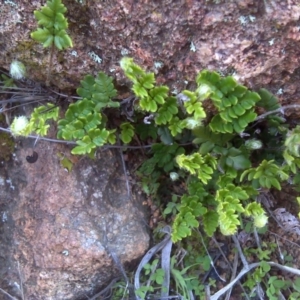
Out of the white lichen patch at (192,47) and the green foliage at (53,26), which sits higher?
the green foliage at (53,26)

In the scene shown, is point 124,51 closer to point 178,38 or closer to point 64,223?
point 178,38

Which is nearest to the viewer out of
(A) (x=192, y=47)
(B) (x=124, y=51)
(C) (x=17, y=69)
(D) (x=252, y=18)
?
(D) (x=252, y=18)

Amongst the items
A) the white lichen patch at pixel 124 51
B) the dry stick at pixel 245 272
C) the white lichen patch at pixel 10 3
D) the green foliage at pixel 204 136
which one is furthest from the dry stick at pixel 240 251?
the white lichen patch at pixel 10 3

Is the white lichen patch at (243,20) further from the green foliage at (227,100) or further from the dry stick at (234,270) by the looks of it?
the dry stick at (234,270)

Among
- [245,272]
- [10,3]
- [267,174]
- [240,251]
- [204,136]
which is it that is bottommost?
[245,272]

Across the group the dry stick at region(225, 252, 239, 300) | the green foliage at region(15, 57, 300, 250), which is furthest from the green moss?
the dry stick at region(225, 252, 239, 300)

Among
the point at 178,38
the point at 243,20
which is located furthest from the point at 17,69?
the point at 243,20
